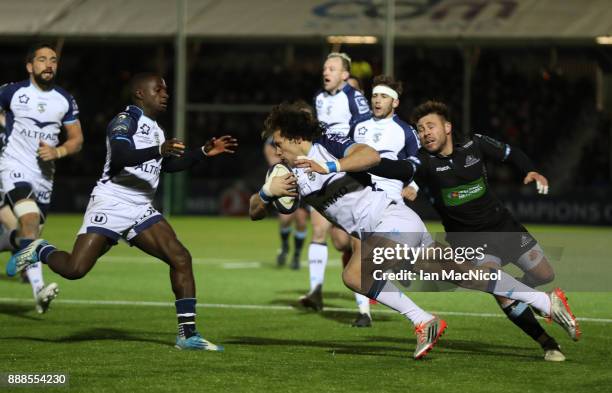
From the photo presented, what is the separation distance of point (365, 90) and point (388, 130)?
1798 centimetres

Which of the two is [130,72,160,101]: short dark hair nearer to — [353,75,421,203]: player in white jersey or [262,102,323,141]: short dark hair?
[262,102,323,141]: short dark hair

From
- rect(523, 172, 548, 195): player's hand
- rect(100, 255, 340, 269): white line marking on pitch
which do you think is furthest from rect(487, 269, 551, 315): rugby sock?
rect(100, 255, 340, 269): white line marking on pitch

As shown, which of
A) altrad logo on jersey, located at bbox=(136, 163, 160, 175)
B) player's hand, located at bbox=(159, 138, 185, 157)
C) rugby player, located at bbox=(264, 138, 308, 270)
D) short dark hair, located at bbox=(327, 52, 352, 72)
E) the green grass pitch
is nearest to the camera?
the green grass pitch

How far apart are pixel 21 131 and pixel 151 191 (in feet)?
9.84

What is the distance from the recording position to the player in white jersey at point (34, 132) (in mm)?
12070

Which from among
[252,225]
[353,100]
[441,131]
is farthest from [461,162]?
[252,225]

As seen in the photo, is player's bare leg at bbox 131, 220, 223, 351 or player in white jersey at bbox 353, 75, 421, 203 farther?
player in white jersey at bbox 353, 75, 421, 203

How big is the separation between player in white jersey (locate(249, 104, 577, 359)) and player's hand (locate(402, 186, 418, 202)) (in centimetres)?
192

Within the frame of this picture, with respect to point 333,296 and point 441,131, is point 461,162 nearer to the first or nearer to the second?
point 441,131

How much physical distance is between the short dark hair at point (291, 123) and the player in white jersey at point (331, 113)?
137 inches

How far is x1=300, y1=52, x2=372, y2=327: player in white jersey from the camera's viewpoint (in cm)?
1261

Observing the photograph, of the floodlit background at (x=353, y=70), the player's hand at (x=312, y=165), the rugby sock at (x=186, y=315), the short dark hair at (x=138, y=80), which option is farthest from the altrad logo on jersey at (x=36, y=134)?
the floodlit background at (x=353, y=70)

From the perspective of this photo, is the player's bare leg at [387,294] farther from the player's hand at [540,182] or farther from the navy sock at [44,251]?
the navy sock at [44,251]

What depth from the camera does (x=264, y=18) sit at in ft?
95.8
